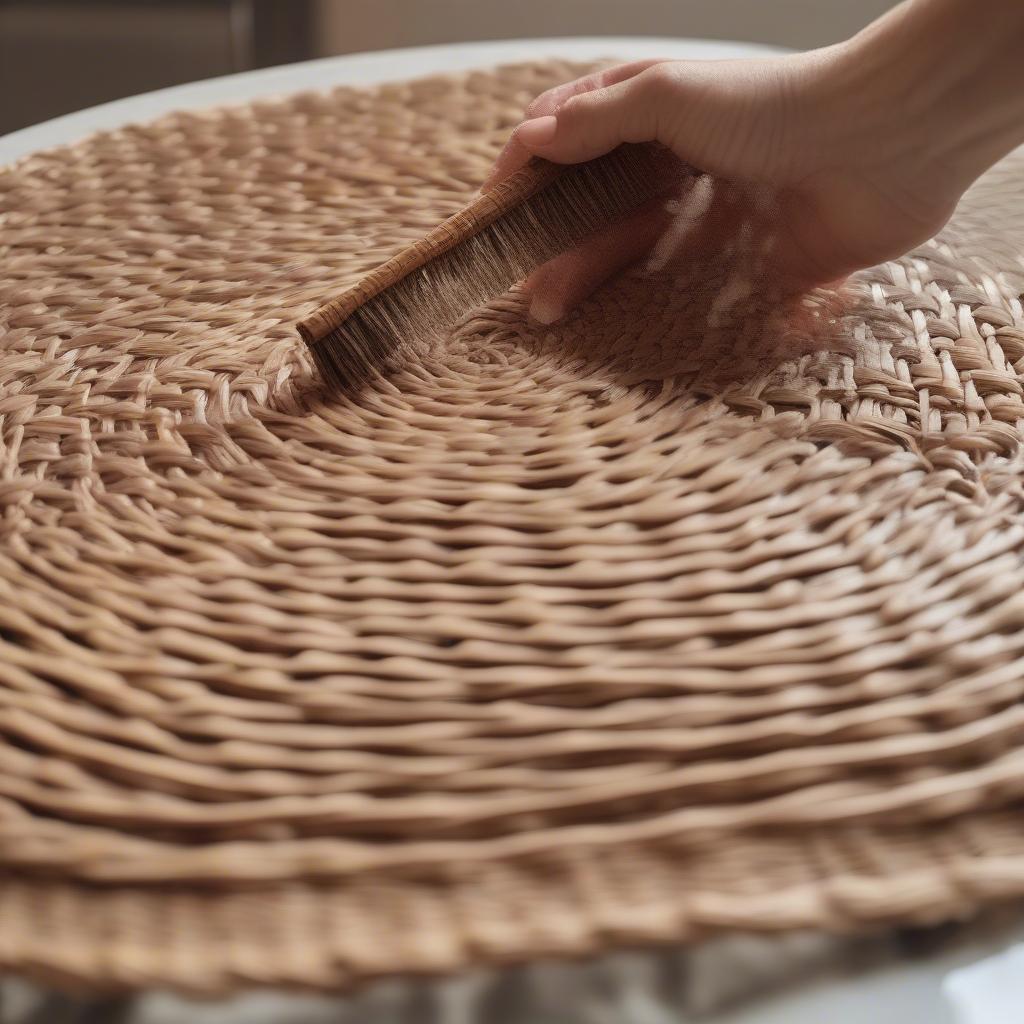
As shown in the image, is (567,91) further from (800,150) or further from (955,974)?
(955,974)

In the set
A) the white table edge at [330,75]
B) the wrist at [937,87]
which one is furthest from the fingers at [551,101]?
the white table edge at [330,75]

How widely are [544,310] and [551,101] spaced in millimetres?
127

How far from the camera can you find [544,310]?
62cm

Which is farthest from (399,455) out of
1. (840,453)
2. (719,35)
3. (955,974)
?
(719,35)

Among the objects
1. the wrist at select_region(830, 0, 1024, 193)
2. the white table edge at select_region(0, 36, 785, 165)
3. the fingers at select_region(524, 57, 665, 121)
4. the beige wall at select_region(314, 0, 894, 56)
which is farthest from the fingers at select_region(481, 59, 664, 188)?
the beige wall at select_region(314, 0, 894, 56)

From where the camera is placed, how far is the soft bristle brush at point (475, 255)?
0.55 m

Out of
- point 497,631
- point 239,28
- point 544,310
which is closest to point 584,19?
point 239,28

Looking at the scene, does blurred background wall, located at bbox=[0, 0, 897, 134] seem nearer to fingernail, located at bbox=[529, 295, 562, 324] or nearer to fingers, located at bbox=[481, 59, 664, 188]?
fingers, located at bbox=[481, 59, 664, 188]

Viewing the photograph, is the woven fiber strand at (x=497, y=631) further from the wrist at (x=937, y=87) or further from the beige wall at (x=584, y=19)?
the beige wall at (x=584, y=19)

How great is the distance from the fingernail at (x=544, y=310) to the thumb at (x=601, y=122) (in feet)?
0.23

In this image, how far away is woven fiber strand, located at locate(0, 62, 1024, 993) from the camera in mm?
322

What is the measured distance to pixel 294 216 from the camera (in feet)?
2.42

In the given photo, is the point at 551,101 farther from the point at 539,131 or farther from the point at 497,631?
the point at 497,631

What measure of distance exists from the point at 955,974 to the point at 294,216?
557 millimetres
